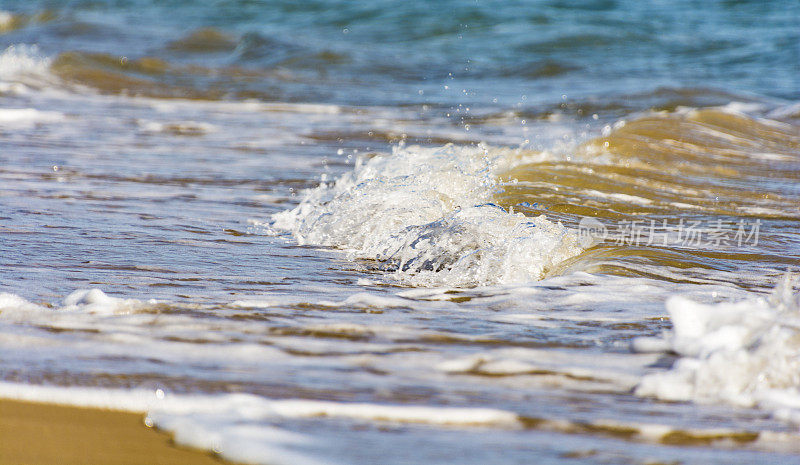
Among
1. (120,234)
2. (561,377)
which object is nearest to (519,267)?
(561,377)

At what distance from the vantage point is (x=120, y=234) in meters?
3.50

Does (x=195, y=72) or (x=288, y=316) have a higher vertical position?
(x=195, y=72)

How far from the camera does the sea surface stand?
1.67 m

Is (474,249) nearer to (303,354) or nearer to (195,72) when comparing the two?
(303,354)

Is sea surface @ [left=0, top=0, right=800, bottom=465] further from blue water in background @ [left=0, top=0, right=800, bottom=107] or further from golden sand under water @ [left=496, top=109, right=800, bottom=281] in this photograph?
blue water in background @ [left=0, top=0, right=800, bottom=107]

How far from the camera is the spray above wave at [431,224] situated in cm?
301

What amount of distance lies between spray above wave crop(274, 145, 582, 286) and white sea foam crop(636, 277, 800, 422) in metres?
0.96

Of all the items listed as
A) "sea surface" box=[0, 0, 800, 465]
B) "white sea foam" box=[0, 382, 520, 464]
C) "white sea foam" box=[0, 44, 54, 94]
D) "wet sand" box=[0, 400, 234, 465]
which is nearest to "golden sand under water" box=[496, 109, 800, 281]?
"sea surface" box=[0, 0, 800, 465]

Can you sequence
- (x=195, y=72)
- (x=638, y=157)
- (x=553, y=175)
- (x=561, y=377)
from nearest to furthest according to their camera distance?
(x=561, y=377) < (x=553, y=175) < (x=638, y=157) < (x=195, y=72)

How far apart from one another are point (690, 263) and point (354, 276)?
1154 millimetres

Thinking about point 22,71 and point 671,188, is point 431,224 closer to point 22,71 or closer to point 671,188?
point 671,188

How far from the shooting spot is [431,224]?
3.33m

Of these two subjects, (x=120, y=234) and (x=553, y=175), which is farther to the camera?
(x=553, y=175)

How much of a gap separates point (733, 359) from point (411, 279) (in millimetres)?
1288
